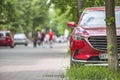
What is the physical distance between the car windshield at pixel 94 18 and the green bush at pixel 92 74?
1.87m

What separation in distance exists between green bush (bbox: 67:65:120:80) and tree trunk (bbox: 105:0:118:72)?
23cm

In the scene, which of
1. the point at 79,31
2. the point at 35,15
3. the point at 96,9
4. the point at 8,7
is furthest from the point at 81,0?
the point at 35,15

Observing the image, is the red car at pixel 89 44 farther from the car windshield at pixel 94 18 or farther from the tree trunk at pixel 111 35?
the tree trunk at pixel 111 35

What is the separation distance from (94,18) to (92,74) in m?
3.20

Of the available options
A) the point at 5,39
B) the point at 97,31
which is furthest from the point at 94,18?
the point at 5,39

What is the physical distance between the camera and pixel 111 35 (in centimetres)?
1138

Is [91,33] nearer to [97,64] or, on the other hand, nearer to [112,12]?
[97,64]

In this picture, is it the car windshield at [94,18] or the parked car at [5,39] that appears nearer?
the car windshield at [94,18]

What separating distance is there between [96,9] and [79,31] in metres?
1.69

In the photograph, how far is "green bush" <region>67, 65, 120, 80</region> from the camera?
11180mm

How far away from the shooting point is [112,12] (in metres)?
11.2

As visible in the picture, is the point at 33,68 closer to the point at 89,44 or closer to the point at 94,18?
the point at 94,18

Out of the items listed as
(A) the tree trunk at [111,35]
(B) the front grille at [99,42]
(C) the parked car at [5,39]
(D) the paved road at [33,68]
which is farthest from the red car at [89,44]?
(C) the parked car at [5,39]

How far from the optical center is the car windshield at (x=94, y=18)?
14227 millimetres
